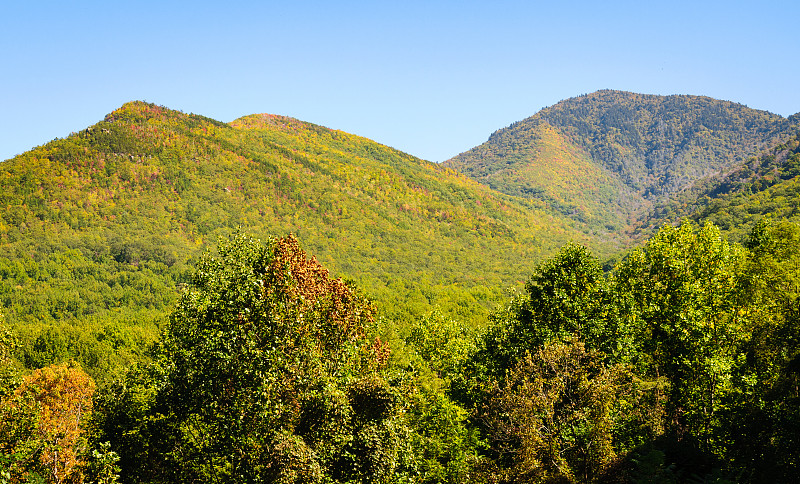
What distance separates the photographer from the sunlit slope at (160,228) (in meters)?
108

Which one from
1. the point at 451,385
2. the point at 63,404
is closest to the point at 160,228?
the point at 63,404

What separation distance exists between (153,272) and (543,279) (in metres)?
117

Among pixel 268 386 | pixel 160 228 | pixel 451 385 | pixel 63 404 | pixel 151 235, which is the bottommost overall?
pixel 451 385

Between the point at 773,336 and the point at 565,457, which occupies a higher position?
the point at 773,336

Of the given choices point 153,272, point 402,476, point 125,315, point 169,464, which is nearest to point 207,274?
point 169,464

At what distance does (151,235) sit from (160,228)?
236 inches

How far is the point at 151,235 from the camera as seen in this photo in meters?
143

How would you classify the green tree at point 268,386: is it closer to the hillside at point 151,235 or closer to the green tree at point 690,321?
Result: the green tree at point 690,321

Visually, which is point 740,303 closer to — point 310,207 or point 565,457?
point 565,457

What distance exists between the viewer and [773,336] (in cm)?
2492

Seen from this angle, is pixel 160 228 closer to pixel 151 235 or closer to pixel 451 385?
pixel 151 235

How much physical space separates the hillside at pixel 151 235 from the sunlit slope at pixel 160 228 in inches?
15.8

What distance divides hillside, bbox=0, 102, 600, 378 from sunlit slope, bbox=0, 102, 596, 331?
402 millimetres

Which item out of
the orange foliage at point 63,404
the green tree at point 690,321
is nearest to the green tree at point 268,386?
the green tree at point 690,321
